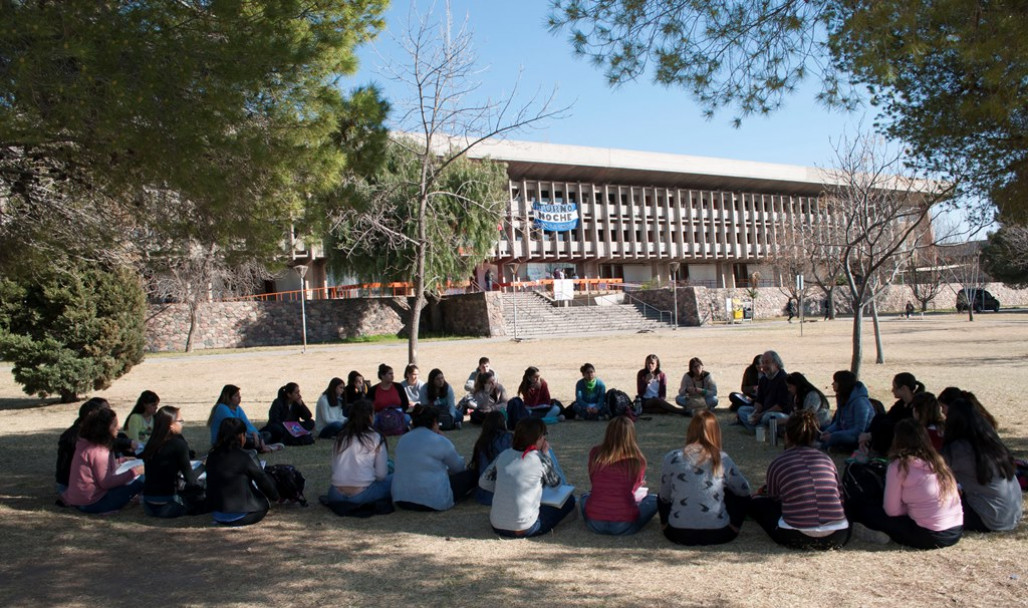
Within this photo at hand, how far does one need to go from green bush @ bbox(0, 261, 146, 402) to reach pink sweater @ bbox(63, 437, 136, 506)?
26.5 ft

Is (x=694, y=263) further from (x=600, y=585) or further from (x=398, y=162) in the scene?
(x=600, y=585)

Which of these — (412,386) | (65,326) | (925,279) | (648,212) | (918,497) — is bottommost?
Result: (918,497)

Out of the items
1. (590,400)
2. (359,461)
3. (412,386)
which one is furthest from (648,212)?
(359,461)

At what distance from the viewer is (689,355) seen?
22.1 metres

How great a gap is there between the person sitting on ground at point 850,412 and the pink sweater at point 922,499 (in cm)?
286

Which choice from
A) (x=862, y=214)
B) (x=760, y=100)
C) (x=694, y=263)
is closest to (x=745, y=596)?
(x=760, y=100)

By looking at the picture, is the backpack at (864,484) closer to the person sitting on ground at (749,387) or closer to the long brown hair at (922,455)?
the long brown hair at (922,455)

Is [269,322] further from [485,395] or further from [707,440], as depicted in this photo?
[707,440]

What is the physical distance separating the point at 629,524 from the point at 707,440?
89 centimetres

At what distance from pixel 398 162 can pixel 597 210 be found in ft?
96.1

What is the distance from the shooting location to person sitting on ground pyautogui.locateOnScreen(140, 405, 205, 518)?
6.26m

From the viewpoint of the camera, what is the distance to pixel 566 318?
123 feet

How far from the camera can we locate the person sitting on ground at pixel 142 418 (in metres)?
8.12

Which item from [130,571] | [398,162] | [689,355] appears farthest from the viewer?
[398,162]
